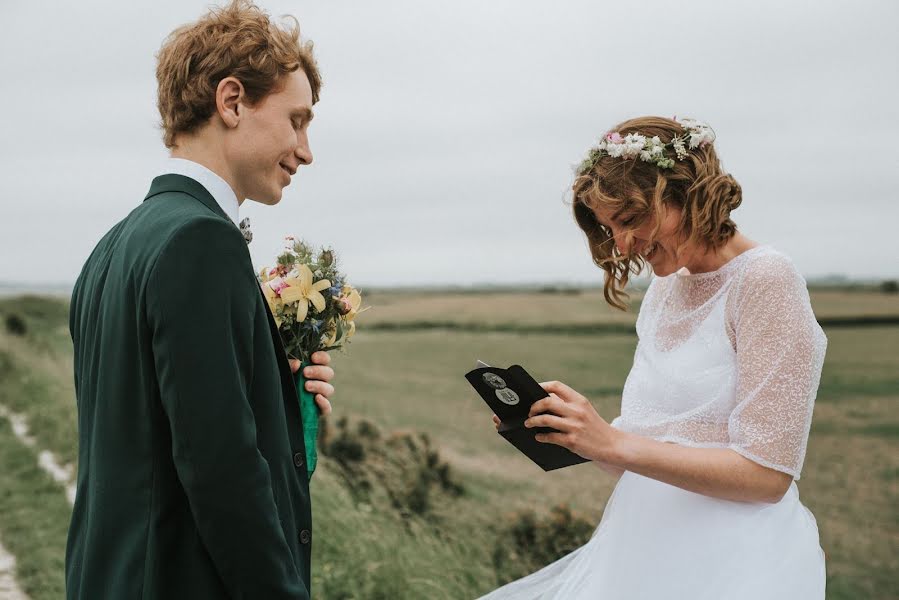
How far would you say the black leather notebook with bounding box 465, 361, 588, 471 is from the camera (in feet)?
7.88

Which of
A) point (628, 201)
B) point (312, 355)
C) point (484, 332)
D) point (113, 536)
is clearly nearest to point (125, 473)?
point (113, 536)

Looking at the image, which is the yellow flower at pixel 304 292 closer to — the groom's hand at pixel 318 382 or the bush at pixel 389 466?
the groom's hand at pixel 318 382

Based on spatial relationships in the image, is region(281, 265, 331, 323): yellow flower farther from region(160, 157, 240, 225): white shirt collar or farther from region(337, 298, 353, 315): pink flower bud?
region(160, 157, 240, 225): white shirt collar

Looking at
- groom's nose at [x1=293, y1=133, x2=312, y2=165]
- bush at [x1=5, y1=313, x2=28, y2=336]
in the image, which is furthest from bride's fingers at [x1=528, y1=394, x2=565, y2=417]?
bush at [x1=5, y1=313, x2=28, y2=336]

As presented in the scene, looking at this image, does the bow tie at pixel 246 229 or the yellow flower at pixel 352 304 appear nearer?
the bow tie at pixel 246 229

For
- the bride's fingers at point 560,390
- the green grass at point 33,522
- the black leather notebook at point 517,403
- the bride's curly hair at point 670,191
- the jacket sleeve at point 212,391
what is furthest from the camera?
the green grass at point 33,522

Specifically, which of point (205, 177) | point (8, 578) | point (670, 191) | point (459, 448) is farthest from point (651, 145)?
point (459, 448)

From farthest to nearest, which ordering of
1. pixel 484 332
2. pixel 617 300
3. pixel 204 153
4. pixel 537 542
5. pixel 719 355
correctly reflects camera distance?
pixel 484 332 < pixel 537 542 < pixel 617 300 < pixel 719 355 < pixel 204 153

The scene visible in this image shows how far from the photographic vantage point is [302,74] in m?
2.38

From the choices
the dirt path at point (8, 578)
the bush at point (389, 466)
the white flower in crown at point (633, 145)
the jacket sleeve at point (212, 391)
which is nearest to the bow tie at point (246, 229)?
the jacket sleeve at point (212, 391)

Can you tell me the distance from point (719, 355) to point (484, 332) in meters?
25.9

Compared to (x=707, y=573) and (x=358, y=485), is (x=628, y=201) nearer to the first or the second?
(x=707, y=573)

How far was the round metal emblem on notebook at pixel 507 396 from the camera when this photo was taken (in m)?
2.46

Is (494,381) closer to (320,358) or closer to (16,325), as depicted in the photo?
(320,358)
